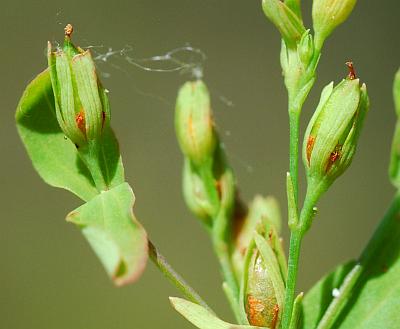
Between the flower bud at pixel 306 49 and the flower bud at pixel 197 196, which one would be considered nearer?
the flower bud at pixel 306 49

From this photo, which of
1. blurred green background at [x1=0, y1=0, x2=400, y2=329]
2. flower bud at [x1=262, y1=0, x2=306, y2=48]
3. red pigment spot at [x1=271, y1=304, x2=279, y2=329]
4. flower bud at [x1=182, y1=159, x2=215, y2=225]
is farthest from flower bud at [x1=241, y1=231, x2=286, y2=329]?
blurred green background at [x1=0, y1=0, x2=400, y2=329]

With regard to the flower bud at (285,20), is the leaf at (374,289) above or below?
below

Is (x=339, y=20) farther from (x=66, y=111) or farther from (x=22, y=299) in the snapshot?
(x=22, y=299)

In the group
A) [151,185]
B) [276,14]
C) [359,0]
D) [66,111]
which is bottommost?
[151,185]

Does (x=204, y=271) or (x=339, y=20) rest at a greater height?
(x=339, y=20)

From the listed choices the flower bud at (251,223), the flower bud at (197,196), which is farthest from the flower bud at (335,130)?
the flower bud at (197,196)

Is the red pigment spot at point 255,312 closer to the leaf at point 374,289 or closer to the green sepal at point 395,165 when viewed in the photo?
the leaf at point 374,289

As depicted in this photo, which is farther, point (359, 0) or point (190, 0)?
point (359, 0)

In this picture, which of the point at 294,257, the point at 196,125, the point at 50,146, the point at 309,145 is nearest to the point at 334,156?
the point at 309,145

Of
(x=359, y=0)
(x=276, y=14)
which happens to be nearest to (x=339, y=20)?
(x=276, y=14)
